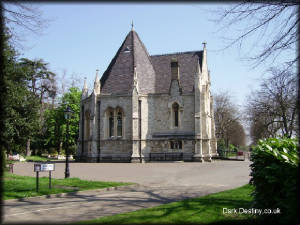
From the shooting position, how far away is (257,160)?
297 inches

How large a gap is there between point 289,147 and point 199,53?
108ft

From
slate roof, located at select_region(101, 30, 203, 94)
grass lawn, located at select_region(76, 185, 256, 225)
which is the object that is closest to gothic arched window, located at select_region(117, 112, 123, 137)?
slate roof, located at select_region(101, 30, 203, 94)

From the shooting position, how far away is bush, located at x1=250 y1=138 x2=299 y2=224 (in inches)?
233

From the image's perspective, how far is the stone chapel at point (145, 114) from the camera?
33.8 metres

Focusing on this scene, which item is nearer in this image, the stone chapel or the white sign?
the white sign

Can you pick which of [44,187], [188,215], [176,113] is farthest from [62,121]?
[188,215]

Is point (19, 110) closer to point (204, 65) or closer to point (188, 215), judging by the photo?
point (188, 215)

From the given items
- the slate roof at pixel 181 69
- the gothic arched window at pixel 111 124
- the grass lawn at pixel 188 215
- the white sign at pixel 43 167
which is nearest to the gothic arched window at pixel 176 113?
the slate roof at pixel 181 69

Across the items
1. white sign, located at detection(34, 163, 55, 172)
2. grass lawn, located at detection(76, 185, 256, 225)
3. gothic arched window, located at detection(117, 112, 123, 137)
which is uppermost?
gothic arched window, located at detection(117, 112, 123, 137)

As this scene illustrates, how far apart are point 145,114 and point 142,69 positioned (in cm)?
626

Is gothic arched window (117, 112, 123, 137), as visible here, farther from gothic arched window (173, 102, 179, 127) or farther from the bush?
the bush

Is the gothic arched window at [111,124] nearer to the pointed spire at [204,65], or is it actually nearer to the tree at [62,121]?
the pointed spire at [204,65]

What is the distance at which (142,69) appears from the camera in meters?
37.7

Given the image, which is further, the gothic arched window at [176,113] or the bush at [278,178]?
the gothic arched window at [176,113]
